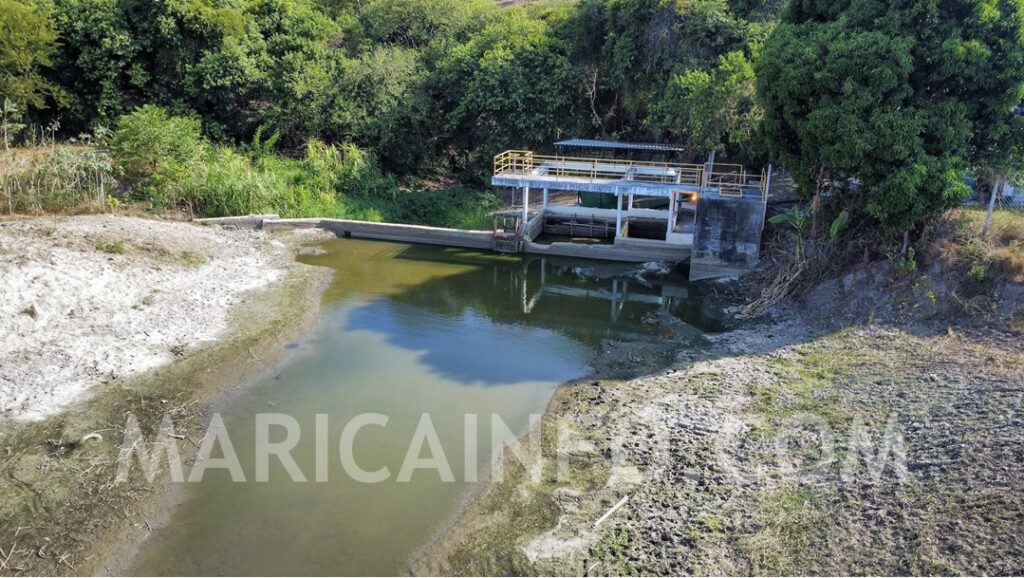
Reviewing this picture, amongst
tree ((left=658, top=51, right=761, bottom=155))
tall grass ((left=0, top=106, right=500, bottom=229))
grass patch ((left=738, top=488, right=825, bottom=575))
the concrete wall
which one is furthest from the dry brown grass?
tall grass ((left=0, top=106, right=500, bottom=229))

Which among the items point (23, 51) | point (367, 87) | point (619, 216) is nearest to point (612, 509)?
point (619, 216)

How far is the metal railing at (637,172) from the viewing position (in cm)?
2281

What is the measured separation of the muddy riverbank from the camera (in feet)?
32.6

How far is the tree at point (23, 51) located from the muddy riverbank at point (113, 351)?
8.26 m

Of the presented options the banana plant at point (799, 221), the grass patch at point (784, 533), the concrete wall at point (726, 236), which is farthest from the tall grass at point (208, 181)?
the grass patch at point (784, 533)

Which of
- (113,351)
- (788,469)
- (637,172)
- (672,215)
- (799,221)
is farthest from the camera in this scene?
(637,172)

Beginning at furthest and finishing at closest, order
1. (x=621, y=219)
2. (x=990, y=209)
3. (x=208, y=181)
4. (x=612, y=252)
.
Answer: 1. (x=208, y=181)
2. (x=621, y=219)
3. (x=612, y=252)
4. (x=990, y=209)

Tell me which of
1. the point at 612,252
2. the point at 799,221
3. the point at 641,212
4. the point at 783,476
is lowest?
the point at 783,476

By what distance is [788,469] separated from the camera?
34.6ft

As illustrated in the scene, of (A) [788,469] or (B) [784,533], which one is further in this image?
(A) [788,469]

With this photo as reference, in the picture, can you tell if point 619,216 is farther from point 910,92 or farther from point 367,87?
point 367,87

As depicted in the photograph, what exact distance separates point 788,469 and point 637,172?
16131 millimetres

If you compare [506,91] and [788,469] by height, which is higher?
[506,91]

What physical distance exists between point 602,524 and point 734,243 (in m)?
13.5
